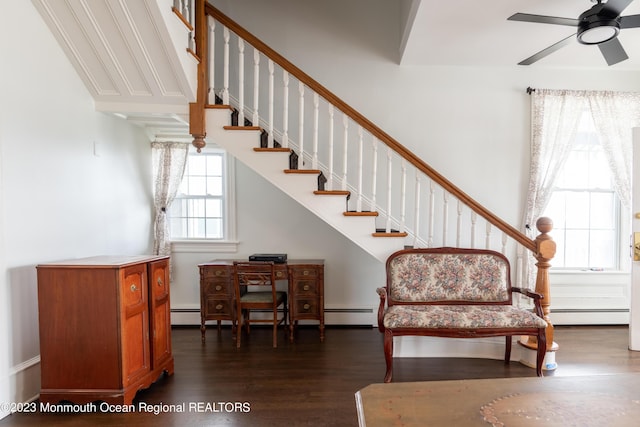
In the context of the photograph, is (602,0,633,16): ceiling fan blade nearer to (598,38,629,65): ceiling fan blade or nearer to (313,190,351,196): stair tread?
(598,38,629,65): ceiling fan blade

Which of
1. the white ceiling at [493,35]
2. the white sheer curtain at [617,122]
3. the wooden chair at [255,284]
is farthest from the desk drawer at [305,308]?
the white sheer curtain at [617,122]

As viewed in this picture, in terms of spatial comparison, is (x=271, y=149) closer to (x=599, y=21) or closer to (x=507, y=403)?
(x=507, y=403)

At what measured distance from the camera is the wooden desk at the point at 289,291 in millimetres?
3590

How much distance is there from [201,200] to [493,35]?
377 centimetres

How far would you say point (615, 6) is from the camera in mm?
2256

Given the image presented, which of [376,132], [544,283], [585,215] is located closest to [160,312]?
[376,132]

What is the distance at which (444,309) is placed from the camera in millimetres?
2840

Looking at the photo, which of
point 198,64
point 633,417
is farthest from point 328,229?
point 633,417

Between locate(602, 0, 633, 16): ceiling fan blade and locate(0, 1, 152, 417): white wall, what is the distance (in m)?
4.08

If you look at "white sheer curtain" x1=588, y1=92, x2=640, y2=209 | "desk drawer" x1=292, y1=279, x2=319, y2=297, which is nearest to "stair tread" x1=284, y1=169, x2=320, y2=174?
"desk drawer" x1=292, y1=279, x2=319, y2=297

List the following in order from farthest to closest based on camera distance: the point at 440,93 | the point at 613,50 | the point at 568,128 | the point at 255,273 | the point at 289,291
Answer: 1. the point at 440,93
2. the point at 568,128
3. the point at 289,291
4. the point at 255,273
5. the point at 613,50

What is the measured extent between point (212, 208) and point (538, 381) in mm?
3786

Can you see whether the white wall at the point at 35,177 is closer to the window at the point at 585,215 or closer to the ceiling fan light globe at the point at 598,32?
the ceiling fan light globe at the point at 598,32

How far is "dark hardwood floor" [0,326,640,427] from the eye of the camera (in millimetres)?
2207
